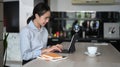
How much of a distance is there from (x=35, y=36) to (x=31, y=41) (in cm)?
9

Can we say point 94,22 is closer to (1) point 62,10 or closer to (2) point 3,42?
(1) point 62,10

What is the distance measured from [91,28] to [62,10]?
821 millimetres

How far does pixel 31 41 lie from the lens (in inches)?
82.3

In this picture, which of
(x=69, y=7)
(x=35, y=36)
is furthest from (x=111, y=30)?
(x=35, y=36)

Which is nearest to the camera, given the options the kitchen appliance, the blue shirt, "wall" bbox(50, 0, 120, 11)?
the blue shirt

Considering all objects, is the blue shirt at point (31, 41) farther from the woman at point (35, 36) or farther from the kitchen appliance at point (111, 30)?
the kitchen appliance at point (111, 30)

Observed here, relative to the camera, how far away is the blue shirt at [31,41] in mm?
1968

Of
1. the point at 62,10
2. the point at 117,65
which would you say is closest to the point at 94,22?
the point at 62,10

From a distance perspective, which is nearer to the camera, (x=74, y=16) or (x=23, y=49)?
(x=23, y=49)

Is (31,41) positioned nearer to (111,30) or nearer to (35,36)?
(35,36)

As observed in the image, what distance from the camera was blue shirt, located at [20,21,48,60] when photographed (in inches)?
77.5

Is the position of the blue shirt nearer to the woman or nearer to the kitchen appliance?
the woman

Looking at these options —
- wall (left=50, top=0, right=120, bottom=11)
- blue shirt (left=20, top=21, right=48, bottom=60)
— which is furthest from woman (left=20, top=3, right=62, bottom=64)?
wall (left=50, top=0, right=120, bottom=11)

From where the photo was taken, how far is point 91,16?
5051 mm
